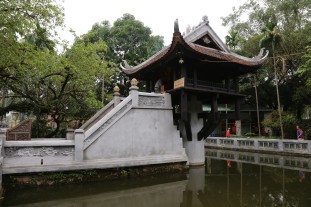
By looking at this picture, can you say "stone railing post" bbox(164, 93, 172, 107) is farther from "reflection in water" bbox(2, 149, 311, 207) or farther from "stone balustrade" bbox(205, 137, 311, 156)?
"stone balustrade" bbox(205, 137, 311, 156)

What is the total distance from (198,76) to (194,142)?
128 inches

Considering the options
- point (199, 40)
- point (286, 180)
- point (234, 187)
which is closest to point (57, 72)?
point (199, 40)

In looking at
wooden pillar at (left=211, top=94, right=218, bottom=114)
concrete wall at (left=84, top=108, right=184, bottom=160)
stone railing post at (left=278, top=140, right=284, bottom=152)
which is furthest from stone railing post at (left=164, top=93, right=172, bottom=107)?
stone railing post at (left=278, top=140, right=284, bottom=152)

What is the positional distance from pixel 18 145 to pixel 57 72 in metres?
4.94

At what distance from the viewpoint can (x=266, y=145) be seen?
16.7 m

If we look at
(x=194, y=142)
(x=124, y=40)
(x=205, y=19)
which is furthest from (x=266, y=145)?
(x=124, y=40)

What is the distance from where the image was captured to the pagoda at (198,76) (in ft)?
→ 32.3

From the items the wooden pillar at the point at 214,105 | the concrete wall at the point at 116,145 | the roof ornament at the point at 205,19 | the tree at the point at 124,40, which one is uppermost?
the tree at the point at 124,40

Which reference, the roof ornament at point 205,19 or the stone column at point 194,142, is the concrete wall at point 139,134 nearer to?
the stone column at point 194,142

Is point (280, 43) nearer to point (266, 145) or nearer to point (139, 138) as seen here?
point (266, 145)

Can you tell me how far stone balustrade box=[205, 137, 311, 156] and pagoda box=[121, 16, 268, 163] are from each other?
615 centimetres

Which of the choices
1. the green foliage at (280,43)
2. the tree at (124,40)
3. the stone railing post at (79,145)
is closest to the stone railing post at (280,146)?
the green foliage at (280,43)

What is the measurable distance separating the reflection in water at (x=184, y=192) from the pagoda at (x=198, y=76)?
7.73ft

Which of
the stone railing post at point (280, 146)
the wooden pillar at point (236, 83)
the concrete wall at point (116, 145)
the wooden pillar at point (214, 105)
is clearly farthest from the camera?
the stone railing post at point (280, 146)
